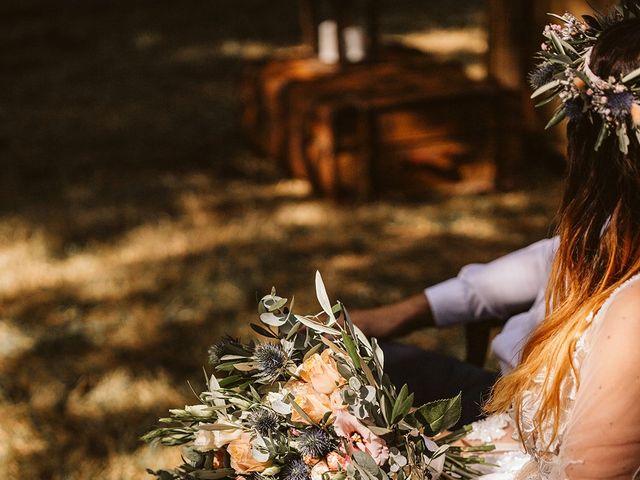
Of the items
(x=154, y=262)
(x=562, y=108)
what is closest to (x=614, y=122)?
(x=562, y=108)

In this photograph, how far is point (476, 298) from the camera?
2076 millimetres

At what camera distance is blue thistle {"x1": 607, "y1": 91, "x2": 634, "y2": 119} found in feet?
3.96

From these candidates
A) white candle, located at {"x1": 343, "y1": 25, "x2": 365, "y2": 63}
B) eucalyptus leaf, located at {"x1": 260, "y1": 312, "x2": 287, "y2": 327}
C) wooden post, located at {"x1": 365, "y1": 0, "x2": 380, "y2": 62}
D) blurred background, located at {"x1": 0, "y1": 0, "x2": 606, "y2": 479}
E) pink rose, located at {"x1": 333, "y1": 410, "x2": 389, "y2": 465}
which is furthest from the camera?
white candle, located at {"x1": 343, "y1": 25, "x2": 365, "y2": 63}

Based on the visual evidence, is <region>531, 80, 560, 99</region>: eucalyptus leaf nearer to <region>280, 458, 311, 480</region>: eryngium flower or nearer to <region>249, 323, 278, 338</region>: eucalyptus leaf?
<region>249, 323, 278, 338</region>: eucalyptus leaf

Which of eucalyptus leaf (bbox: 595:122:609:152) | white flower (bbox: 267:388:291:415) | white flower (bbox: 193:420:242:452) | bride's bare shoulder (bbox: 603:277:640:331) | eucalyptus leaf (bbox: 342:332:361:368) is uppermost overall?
eucalyptus leaf (bbox: 595:122:609:152)

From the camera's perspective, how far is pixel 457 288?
2094 millimetres

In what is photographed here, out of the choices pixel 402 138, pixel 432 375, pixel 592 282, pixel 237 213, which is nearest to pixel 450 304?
pixel 432 375

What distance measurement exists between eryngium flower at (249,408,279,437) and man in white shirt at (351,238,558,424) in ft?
2.25

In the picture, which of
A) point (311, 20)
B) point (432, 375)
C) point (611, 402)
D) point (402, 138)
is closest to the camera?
point (611, 402)

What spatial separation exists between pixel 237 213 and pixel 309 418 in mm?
3399

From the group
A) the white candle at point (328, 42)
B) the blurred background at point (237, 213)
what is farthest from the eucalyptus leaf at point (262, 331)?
the white candle at point (328, 42)

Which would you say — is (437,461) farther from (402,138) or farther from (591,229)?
(402,138)

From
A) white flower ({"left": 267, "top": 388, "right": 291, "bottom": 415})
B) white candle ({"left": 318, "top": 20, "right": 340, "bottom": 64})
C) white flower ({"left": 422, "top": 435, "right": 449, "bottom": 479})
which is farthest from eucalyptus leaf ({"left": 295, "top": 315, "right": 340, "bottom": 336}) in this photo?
white candle ({"left": 318, "top": 20, "right": 340, "bottom": 64})

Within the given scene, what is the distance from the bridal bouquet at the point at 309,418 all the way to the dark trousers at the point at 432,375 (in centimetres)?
53
